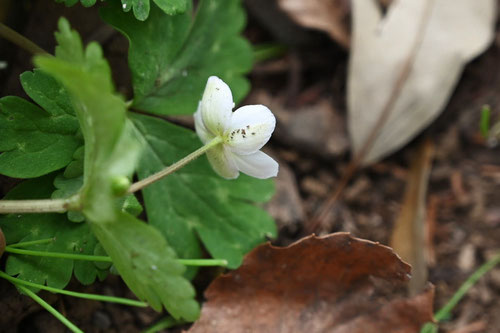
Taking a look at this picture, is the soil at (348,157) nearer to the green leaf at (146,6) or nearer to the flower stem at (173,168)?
the green leaf at (146,6)

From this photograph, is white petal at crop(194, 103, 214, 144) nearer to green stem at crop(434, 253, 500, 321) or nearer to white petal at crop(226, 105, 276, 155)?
white petal at crop(226, 105, 276, 155)

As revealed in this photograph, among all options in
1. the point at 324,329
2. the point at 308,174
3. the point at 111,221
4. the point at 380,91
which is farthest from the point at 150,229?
the point at 380,91

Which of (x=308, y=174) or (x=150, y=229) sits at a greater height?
(x=150, y=229)

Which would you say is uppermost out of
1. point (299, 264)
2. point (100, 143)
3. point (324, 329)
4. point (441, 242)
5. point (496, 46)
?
point (100, 143)

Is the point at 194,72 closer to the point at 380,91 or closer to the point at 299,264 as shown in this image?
the point at 299,264

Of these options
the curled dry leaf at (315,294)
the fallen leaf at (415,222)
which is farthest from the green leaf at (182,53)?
the fallen leaf at (415,222)

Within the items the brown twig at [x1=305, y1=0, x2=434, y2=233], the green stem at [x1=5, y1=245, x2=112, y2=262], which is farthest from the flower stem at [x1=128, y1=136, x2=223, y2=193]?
the brown twig at [x1=305, y1=0, x2=434, y2=233]
